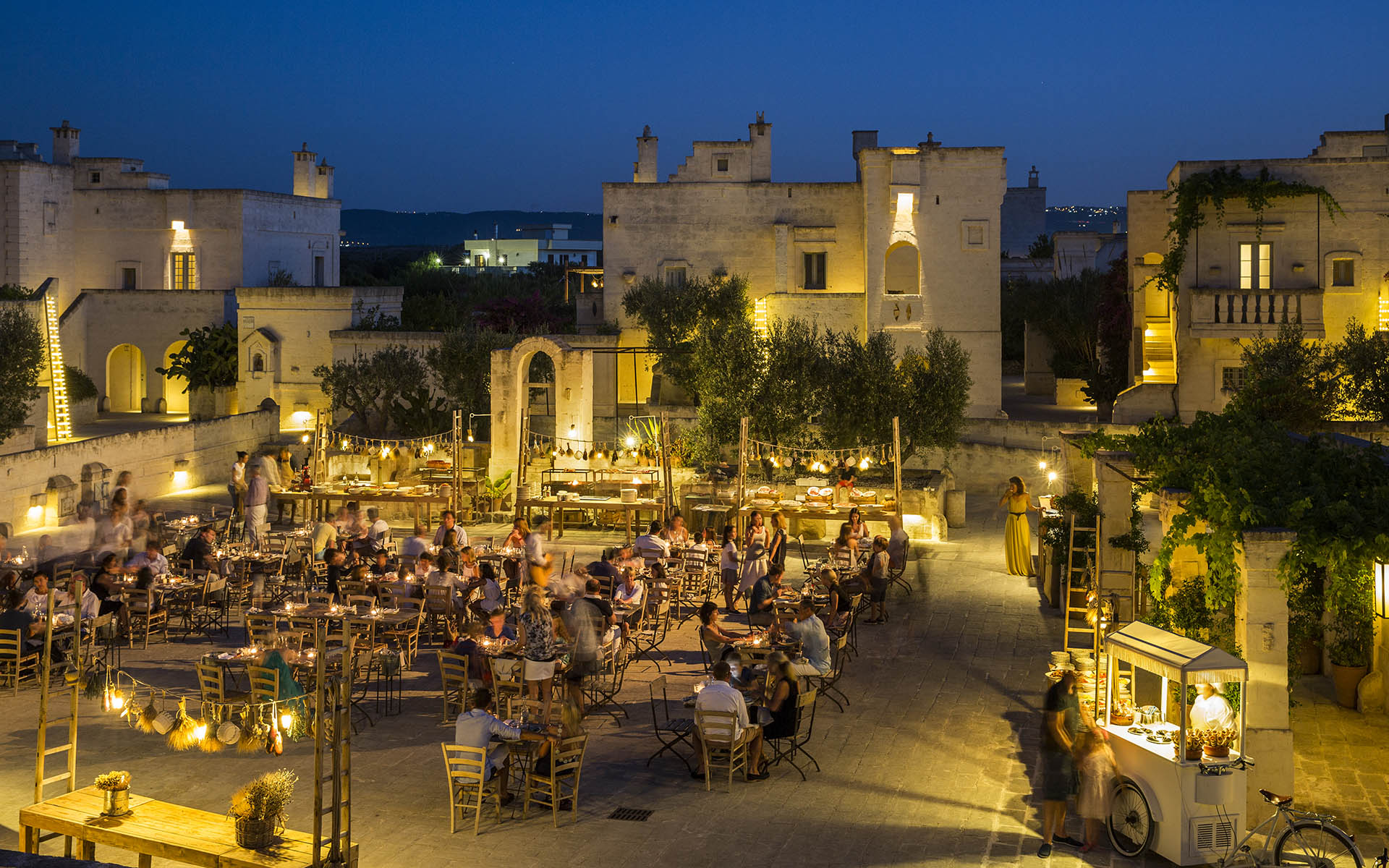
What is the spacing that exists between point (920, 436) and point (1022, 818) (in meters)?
15.7

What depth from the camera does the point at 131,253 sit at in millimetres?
43531

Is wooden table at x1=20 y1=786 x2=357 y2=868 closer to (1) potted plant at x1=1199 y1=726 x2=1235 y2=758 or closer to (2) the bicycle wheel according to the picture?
(1) potted plant at x1=1199 y1=726 x2=1235 y2=758

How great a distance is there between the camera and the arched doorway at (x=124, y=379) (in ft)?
139

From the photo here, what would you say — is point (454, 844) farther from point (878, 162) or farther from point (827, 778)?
point (878, 162)

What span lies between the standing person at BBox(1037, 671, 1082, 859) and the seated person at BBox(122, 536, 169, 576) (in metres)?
11.5

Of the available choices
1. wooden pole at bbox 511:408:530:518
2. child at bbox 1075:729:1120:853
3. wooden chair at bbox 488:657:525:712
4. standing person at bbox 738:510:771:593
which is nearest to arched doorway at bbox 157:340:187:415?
wooden pole at bbox 511:408:530:518

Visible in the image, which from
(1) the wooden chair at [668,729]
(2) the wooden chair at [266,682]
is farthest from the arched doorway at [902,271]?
(2) the wooden chair at [266,682]

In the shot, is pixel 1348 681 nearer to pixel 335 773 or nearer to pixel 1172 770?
pixel 1172 770

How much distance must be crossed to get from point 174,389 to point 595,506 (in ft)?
80.6

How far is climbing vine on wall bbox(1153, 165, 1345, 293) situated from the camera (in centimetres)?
2895

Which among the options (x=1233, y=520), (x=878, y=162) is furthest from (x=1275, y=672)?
(x=878, y=162)

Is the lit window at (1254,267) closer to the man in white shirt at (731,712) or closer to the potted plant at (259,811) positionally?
the man in white shirt at (731,712)

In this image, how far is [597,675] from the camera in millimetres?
13609

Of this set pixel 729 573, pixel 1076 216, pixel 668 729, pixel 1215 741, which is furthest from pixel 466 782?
pixel 1076 216
